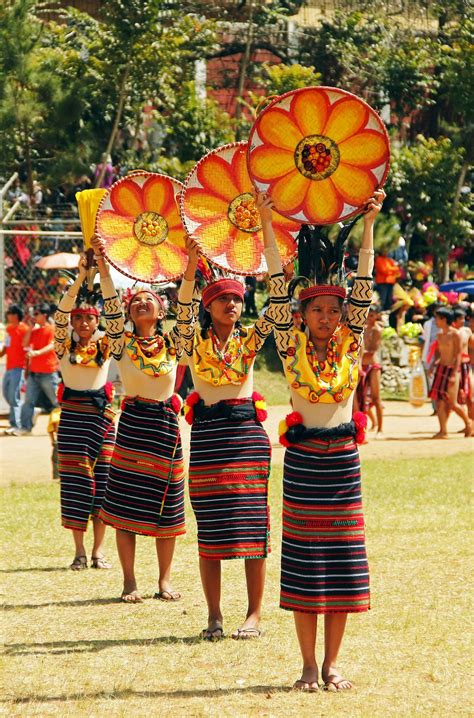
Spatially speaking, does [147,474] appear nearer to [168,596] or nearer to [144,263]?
[168,596]

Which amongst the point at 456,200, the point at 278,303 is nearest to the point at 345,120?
the point at 278,303

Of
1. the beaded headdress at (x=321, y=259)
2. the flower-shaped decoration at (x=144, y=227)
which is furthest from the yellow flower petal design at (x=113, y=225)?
the beaded headdress at (x=321, y=259)

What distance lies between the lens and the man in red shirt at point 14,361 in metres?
16.4

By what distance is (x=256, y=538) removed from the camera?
6.46 meters

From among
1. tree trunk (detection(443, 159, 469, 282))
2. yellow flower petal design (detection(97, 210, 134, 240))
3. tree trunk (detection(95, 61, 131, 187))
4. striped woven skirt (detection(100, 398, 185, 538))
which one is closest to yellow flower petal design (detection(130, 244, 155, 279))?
yellow flower petal design (detection(97, 210, 134, 240))

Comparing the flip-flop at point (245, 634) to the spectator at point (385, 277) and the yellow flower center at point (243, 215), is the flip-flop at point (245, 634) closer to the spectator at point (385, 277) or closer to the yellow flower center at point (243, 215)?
the yellow flower center at point (243, 215)

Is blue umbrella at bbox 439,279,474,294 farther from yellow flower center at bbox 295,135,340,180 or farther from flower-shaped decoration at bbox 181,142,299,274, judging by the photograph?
yellow flower center at bbox 295,135,340,180

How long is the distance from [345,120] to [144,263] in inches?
82.8

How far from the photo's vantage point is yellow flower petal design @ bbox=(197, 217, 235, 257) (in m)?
6.57

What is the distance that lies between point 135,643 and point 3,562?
2558 millimetres

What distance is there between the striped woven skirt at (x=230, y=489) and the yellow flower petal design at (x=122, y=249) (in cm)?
125

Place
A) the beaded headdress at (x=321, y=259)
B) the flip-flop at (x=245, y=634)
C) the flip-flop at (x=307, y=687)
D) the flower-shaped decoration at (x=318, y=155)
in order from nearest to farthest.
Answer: the flip-flop at (x=307, y=687), the flower-shaped decoration at (x=318, y=155), the beaded headdress at (x=321, y=259), the flip-flop at (x=245, y=634)

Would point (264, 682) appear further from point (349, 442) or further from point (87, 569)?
point (87, 569)

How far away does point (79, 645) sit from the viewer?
6.32 meters
